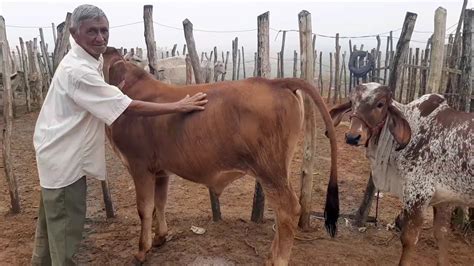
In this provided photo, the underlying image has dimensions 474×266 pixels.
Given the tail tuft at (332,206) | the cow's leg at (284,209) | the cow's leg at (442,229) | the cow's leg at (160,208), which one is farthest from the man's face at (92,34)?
the cow's leg at (442,229)

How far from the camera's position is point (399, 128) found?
3.56 metres

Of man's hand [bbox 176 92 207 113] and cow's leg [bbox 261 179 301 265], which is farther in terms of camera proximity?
cow's leg [bbox 261 179 301 265]

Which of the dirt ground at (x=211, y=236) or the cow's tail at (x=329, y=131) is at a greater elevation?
the cow's tail at (x=329, y=131)

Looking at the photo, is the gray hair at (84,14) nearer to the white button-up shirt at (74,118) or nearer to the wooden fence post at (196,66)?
the white button-up shirt at (74,118)

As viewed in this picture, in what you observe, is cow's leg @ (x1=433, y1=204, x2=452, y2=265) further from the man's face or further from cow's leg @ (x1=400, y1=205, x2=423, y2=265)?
the man's face

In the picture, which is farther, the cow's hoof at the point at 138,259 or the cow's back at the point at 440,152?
the cow's hoof at the point at 138,259

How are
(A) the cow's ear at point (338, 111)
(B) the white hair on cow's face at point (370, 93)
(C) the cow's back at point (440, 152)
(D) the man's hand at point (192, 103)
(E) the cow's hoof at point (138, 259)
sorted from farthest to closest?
(A) the cow's ear at point (338, 111), (E) the cow's hoof at point (138, 259), (B) the white hair on cow's face at point (370, 93), (C) the cow's back at point (440, 152), (D) the man's hand at point (192, 103)

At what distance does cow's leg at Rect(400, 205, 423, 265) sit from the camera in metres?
3.51

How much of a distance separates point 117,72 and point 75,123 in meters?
1.17

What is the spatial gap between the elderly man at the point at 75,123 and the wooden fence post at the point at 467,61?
9.97ft

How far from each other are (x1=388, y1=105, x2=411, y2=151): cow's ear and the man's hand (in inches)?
61.6

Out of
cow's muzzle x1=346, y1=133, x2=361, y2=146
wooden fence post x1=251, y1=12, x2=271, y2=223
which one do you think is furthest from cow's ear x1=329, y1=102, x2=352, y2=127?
wooden fence post x1=251, y1=12, x2=271, y2=223

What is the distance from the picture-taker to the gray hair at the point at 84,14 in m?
2.71

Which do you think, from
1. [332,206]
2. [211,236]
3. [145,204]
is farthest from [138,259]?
[332,206]
